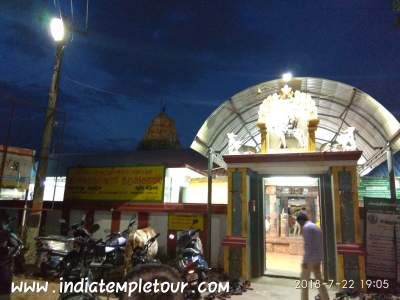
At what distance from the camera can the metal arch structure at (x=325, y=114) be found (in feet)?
30.6

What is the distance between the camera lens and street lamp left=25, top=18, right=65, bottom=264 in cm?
870

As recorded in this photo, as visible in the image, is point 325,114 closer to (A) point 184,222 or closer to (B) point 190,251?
(A) point 184,222

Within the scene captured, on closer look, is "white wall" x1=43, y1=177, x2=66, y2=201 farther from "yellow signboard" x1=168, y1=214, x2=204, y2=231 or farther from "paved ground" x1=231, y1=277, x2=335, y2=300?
"paved ground" x1=231, y1=277, x2=335, y2=300

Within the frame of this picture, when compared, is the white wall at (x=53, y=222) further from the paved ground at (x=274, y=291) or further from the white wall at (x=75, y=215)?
the paved ground at (x=274, y=291)

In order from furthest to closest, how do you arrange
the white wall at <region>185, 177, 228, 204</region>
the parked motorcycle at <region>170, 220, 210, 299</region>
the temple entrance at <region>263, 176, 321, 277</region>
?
the white wall at <region>185, 177, 228, 204</region> < the temple entrance at <region>263, 176, 321, 277</region> < the parked motorcycle at <region>170, 220, 210, 299</region>

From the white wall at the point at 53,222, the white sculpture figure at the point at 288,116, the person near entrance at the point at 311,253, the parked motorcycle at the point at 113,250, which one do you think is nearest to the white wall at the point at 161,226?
the parked motorcycle at the point at 113,250

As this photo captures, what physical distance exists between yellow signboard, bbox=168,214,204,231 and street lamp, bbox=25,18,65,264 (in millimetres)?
4151

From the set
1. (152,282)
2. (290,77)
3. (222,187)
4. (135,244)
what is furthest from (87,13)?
(222,187)

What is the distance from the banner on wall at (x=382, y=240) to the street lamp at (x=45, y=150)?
31.1 feet

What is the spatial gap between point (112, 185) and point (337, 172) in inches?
320

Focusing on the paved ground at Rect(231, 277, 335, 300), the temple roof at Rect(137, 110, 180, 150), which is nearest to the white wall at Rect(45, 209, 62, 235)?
the paved ground at Rect(231, 277, 335, 300)

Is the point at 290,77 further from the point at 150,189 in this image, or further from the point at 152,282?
the point at 152,282

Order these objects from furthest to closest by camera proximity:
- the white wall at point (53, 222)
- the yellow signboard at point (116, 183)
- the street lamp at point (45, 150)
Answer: the white wall at point (53, 222) < the yellow signboard at point (116, 183) < the street lamp at point (45, 150)

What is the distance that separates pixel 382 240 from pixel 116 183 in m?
9.11
